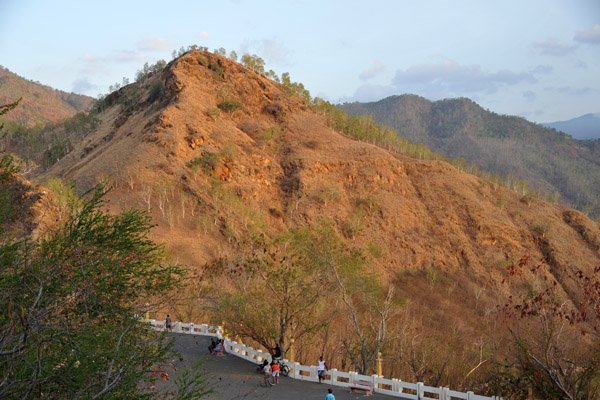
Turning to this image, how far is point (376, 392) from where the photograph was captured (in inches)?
639

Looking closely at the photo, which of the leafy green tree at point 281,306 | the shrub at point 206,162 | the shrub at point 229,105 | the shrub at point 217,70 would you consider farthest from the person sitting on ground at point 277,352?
the shrub at point 217,70

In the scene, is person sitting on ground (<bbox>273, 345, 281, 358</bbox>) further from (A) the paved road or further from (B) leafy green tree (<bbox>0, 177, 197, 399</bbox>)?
(B) leafy green tree (<bbox>0, 177, 197, 399</bbox>)

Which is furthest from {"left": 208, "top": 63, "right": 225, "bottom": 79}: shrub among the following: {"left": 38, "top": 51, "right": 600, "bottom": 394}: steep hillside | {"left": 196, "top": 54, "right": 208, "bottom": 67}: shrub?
{"left": 196, "top": 54, "right": 208, "bottom": 67}: shrub

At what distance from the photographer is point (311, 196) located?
63344 millimetres

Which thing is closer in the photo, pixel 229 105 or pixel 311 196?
pixel 311 196

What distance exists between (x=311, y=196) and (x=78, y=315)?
5278 cm

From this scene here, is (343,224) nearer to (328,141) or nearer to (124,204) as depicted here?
(328,141)

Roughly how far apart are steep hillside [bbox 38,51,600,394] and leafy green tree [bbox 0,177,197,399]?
95.9 ft

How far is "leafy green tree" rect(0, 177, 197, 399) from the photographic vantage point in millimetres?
5840

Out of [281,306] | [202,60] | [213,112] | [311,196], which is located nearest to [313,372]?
[281,306]

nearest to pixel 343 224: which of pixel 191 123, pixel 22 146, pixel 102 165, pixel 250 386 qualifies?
pixel 191 123

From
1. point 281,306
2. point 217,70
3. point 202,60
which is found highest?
point 202,60

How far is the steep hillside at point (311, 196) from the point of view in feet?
171

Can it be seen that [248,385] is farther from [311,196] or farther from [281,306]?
[311,196]
